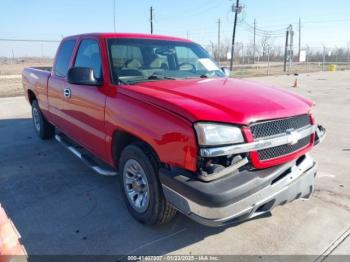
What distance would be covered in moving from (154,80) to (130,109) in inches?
26.3

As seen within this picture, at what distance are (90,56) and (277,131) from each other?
2.55m

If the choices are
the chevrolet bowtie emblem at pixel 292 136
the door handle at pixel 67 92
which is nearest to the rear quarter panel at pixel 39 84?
the door handle at pixel 67 92

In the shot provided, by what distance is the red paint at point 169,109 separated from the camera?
2.76 metres

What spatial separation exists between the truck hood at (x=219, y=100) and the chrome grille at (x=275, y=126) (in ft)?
0.15

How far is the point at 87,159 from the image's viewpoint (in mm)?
4504

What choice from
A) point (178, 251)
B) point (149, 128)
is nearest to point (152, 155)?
point (149, 128)

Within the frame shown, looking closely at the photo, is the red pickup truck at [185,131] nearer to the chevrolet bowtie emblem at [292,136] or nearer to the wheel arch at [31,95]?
the chevrolet bowtie emblem at [292,136]

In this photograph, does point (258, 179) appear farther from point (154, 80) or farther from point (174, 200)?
point (154, 80)

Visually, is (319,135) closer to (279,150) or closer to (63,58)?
(279,150)

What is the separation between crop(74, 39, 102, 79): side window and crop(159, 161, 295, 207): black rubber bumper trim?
1767 millimetres

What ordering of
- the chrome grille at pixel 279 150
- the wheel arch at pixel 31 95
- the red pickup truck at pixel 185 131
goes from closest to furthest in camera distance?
the red pickup truck at pixel 185 131 < the chrome grille at pixel 279 150 < the wheel arch at pixel 31 95

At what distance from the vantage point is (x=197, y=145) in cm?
264

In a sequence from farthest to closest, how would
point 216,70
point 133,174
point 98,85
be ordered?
point 216,70 → point 98,85 → point 133,174

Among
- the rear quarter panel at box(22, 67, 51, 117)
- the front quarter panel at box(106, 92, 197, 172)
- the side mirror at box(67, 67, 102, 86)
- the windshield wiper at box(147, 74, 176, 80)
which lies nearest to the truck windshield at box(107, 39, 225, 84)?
the windshield wiper at box(147, 74, 176, 80)
